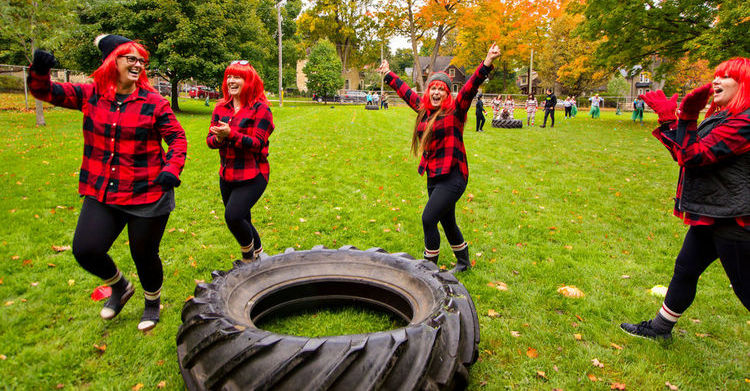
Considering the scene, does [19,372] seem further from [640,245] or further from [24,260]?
[640,245]

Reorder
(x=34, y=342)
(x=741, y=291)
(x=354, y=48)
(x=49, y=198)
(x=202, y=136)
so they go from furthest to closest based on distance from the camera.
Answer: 1. (x=354, y=48)
2. (x=202, y=136)
3. (x=49, y=198)
4. (x=34, y=342)
5. (x=741, y=291)

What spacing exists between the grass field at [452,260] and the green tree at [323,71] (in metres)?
33.7

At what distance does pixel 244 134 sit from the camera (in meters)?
3.84

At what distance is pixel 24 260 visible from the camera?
15.3 feet

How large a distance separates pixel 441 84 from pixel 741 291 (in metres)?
2.83

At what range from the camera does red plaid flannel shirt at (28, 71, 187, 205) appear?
9.92ft

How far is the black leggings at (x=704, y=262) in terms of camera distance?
2.77 meters

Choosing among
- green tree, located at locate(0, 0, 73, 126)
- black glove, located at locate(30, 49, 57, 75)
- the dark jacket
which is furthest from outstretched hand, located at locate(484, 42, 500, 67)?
the dark jacket

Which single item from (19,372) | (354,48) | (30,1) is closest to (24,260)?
(19,372)

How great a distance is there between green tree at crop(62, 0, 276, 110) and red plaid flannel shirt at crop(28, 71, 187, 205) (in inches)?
813

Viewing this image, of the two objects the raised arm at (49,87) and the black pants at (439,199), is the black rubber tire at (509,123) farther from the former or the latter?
the raised arm at (49,87)

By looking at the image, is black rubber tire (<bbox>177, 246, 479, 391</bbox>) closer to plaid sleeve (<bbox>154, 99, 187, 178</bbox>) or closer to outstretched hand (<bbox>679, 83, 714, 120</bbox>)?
plaid sleeve (<bbox>154, 99, 187, 178</bbox>)

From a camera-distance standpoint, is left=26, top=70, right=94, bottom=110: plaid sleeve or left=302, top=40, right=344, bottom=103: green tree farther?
left=302, top=40, right=344, bottom=103: green tree

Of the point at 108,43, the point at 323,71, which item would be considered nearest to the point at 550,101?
the point at 108,43
